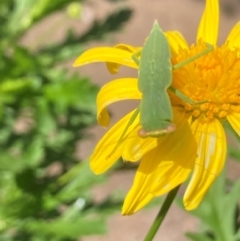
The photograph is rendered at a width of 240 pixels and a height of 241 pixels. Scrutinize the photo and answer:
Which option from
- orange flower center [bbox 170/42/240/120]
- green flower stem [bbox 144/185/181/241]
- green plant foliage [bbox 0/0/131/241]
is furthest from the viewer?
green plant foliage [bbox 0/0/131/241]

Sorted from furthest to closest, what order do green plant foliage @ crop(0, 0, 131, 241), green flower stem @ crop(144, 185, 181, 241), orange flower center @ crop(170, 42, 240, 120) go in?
green plant foliage @ crop(0, 0, 131, 241) → orange flower center @ crop(170, 42, 240, 120) → green flower stem @ crop(144, 185, 181, 241)

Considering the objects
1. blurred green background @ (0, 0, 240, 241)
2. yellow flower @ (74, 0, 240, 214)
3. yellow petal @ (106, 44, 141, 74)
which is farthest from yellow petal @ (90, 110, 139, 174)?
blurred green background @ (0, 0, 240, 241)

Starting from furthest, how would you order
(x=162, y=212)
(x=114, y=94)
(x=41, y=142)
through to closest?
1. (x=41, y=142)
2. (x=114, y=94)
3. (x=162, y=212)

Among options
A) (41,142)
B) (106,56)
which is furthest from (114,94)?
(41,142)

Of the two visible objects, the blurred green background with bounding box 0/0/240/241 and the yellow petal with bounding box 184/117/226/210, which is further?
the blurred green background with bounding box 0/0/240/241

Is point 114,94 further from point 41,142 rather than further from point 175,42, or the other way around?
point 41,142

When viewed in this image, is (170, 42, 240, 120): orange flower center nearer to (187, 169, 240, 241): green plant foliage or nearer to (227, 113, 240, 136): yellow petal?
(227, 113, 240, 136): yellow petal

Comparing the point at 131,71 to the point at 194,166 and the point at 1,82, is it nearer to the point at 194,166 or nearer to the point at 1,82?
the point at 1,82
